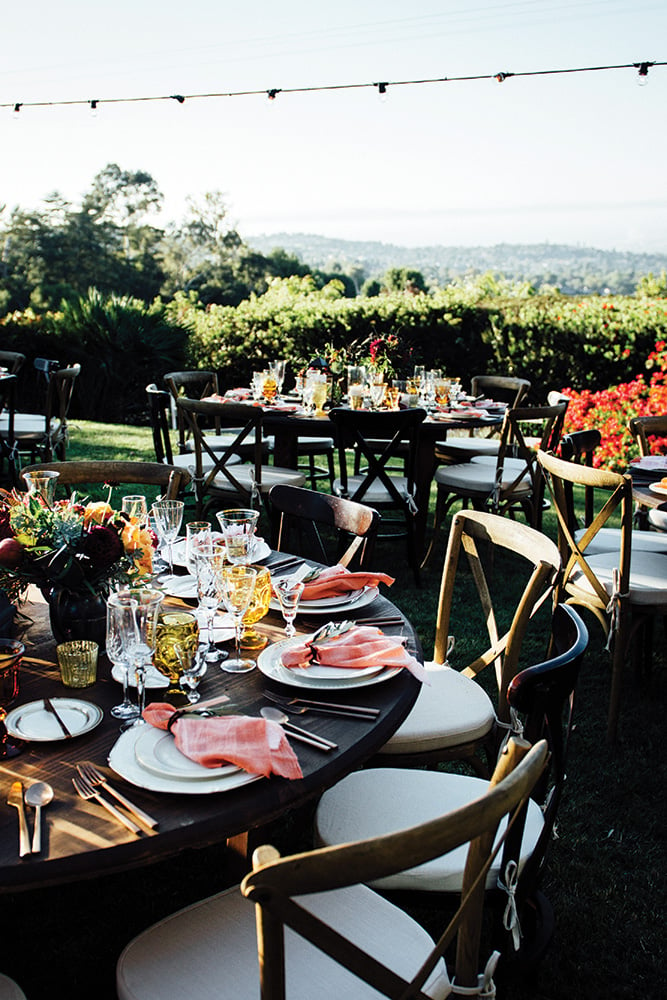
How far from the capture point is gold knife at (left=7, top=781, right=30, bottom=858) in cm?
110

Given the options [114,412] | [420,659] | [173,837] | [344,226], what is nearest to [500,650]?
[420,659]

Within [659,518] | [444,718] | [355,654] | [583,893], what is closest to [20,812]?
[355,654]

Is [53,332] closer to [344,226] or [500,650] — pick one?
[500,650]

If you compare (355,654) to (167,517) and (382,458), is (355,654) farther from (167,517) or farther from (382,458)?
(382,458)

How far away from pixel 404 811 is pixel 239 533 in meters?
0.81

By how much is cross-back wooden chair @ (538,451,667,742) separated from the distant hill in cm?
2845

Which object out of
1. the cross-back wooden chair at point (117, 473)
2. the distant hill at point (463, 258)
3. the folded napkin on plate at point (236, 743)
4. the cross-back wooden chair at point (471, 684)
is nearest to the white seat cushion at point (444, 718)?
the cross-back wooden chair at point (471, 684)

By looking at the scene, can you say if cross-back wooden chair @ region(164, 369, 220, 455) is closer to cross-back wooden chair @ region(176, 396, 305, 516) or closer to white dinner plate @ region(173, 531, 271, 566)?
cross-back wooden chair @ region(176, 396, 305, 516)

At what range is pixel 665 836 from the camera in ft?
8.25

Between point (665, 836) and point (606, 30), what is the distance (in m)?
9.81

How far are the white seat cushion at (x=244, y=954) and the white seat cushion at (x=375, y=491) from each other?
3267 millimetres

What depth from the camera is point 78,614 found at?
1776 millimetres

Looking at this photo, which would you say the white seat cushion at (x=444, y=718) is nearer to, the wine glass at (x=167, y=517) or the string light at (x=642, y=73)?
the wine glass at (x=167, y=517)

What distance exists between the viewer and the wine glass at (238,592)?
5.32 feet
